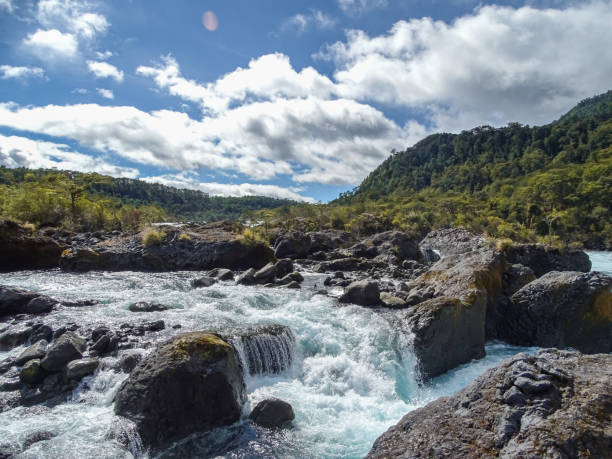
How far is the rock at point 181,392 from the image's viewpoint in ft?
26.4

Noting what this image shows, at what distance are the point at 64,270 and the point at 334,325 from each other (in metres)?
21.8

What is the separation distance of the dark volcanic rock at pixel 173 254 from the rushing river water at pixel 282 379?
460 cm

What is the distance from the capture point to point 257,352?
39.3 feet

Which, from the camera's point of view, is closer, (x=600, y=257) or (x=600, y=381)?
(x=600, y=381)

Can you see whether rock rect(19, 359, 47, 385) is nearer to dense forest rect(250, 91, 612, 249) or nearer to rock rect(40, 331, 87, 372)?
rock rect(40, 331, 87, 372)

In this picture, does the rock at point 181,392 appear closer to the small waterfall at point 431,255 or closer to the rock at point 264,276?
the rock at point 264,276

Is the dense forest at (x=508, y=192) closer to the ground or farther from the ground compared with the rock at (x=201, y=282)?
farther from the ground

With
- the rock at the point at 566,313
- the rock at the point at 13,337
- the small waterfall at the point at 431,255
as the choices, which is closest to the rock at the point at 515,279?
the rock at the point at 566,313

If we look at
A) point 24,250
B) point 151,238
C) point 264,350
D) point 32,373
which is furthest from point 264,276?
point 24,250

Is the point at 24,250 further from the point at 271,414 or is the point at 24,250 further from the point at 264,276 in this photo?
the point at 271,414

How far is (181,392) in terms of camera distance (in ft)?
27.1

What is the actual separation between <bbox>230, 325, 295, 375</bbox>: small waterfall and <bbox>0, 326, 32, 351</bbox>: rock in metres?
7.67

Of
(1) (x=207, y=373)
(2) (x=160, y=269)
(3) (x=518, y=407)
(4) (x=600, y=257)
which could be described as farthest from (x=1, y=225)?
(4) (x=600, y=257)

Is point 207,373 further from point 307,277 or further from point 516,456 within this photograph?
point 307,277
